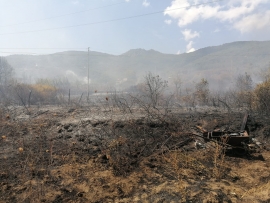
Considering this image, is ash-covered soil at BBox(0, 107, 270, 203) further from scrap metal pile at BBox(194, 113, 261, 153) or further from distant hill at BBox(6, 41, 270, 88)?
distant hill at BBox(6, 41, 270, 88)

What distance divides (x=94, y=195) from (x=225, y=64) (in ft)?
364

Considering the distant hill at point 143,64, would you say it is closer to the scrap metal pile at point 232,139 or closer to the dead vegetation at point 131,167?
the dead vegetation at point 131,167

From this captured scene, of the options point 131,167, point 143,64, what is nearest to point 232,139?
point 131,167

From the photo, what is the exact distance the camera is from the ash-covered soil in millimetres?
4102

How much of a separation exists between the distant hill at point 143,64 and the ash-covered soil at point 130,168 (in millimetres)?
75326

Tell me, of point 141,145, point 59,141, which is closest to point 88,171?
point 141,145

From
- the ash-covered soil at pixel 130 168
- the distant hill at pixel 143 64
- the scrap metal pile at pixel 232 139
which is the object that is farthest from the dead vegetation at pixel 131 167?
the distant hill at pixel 143 64

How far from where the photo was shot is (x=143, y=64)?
14438 cm

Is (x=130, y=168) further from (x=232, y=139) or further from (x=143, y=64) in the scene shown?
(x=143, y=64)

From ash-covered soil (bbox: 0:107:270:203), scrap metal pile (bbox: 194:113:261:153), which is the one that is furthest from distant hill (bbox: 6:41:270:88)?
scrap metal pile (bbox: 194:113:261:153)

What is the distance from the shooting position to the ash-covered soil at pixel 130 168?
4102mm

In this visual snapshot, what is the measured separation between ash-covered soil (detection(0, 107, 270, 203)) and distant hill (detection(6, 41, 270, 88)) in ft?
247

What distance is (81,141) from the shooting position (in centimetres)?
754

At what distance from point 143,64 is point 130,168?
14193 cm
